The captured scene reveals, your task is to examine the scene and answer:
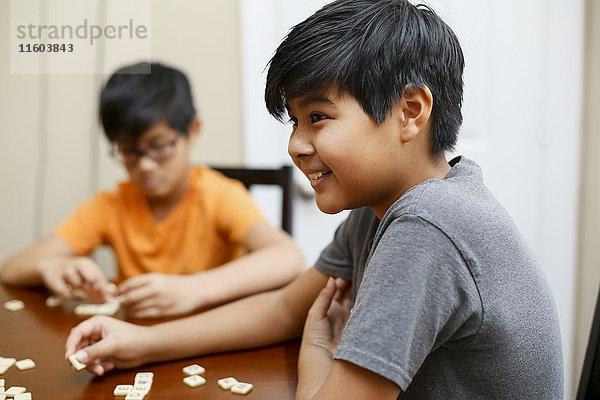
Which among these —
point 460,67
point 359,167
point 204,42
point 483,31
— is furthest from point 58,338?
point 483,31

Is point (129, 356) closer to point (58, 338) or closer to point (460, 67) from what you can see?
point (58, 338)

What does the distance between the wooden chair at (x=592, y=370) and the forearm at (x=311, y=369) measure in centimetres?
37

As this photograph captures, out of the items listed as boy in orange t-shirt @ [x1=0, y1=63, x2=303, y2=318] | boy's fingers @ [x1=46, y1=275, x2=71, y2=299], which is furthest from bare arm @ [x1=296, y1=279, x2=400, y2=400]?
boy's fingers @ [x1=46, y1=275, x2=71, y2=299]

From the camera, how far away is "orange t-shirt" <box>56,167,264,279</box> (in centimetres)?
172

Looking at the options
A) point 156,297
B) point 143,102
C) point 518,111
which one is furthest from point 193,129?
point 518,111

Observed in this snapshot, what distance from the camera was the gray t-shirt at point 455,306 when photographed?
Result: 24.9 inches

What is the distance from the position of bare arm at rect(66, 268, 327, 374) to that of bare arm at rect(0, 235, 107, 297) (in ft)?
1.06

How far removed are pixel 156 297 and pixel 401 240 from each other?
0.66 metres

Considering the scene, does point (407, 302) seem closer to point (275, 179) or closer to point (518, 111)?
point (275, 179)

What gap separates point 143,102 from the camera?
171 cm

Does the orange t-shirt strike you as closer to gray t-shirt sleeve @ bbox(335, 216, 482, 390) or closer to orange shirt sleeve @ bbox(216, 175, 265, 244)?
orange shirt sleeve @ bbox(216, 175, 265, 244)

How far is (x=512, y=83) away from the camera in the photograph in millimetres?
2232

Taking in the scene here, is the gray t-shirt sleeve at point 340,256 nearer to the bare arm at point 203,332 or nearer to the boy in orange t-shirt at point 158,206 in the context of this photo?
the bare arm at point 203,332

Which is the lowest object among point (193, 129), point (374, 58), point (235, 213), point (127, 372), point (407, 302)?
point (127, 372)
